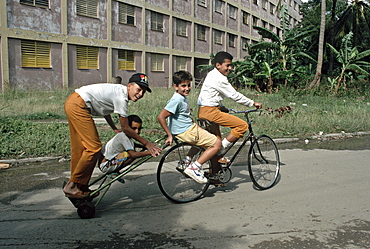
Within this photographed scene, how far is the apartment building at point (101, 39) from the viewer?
19172 mm

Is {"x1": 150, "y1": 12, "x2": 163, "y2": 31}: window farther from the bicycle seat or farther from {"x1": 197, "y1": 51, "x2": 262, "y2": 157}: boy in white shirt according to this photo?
the bicycle seat

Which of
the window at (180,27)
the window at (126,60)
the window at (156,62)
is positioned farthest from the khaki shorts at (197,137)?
the window at (180,27)

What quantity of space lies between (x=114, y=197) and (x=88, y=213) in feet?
2.81

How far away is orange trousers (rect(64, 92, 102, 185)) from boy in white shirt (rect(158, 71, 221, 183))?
1008mm

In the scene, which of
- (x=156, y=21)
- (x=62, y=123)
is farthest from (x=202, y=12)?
(x=62, y=123)

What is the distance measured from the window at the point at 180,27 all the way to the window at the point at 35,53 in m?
12.3

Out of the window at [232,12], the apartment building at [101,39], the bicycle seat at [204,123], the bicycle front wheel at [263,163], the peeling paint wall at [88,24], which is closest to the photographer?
the bicycle seat at [204,123]

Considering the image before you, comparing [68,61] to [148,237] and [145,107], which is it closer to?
[145,107]

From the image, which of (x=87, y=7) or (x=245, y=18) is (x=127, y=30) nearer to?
(x=87, y=7)

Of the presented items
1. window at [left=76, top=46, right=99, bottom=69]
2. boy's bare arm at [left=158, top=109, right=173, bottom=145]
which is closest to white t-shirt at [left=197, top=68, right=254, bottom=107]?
boy's bare arm at [left=158, top=109, right=173, bottom=145]

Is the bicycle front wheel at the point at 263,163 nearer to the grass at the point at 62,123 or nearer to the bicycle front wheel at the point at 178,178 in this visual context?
the bicycle front wheel at the point at 178,178

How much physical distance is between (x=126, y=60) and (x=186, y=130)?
2164cm

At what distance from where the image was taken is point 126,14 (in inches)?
992

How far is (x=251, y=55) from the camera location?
83.1 ft
